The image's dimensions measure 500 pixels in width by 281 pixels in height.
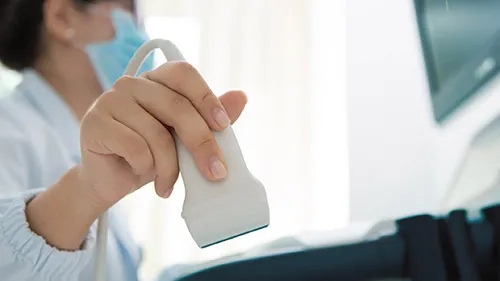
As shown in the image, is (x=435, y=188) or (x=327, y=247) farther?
(x=435, y=188)

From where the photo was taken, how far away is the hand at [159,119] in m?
0.33

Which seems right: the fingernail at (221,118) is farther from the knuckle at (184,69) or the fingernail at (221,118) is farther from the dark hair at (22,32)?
the dark hair at (22,32)

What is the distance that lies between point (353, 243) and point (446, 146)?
52 centimetres

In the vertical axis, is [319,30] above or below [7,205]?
above

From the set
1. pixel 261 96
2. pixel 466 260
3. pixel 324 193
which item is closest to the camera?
pixel 466 260

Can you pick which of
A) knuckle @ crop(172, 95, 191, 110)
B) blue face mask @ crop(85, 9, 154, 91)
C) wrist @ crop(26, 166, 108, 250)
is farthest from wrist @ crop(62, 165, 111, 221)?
blue face mask @ crop(85, 9, 154, 91)

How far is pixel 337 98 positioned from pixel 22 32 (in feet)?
2.73

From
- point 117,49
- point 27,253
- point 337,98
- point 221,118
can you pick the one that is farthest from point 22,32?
point 337,98

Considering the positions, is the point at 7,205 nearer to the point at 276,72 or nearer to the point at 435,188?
the point at 435,188

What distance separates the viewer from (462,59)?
61 centimetres

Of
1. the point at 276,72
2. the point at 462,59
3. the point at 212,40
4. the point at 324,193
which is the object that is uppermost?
the point at 212,40

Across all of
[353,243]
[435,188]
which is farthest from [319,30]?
[353,243]

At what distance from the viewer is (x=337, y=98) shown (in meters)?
1.41

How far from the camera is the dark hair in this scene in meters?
0.83
